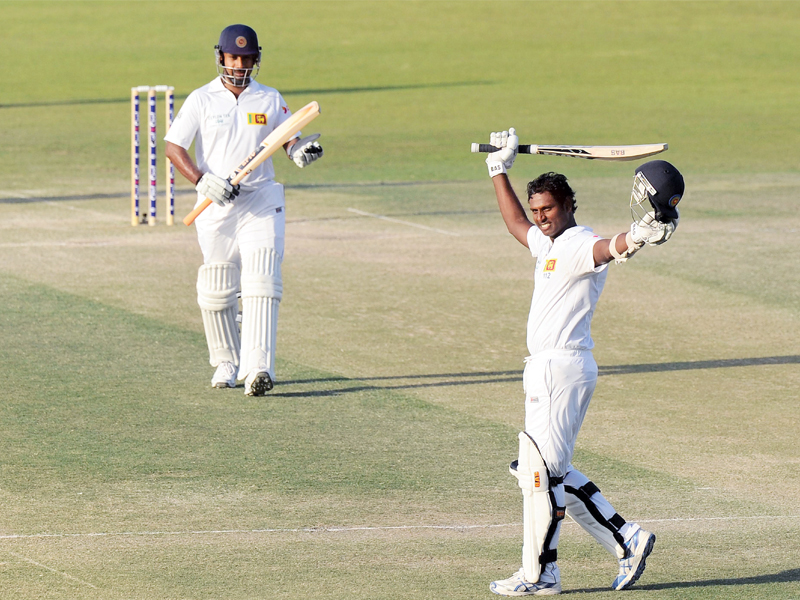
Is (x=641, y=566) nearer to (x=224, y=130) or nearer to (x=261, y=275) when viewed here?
(x=261, y=275)

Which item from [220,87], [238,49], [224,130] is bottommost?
[224,130]

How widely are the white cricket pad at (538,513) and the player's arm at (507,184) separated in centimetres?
106

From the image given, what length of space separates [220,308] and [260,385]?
28.5 inches

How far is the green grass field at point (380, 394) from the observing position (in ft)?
20.4

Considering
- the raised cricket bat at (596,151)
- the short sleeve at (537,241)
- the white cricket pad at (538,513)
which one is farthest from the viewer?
the raised cricket bat at (596,151)

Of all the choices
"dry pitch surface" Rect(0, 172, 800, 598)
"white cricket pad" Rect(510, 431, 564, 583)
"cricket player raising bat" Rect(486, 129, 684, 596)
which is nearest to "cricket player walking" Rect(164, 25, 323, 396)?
"dry pitch surface" Rect(0, 172, 800, 598)

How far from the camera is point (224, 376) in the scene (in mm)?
9406

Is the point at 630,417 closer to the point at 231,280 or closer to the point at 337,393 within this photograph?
the point at 337,393

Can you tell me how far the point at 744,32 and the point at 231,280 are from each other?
42.7 m

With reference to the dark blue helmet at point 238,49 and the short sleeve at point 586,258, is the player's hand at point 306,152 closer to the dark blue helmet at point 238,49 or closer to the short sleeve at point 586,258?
the dark blue helmet at point 238,49

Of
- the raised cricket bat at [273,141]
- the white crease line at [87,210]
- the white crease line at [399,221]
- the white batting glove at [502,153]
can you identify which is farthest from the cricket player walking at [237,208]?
the white crease line at [87,210]

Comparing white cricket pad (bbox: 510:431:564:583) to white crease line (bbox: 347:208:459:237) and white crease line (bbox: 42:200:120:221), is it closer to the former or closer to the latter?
white crease line (bbox: 347:208:459:237)

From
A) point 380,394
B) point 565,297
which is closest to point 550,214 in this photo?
point 565,297

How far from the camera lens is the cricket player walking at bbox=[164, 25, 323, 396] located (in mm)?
9250
